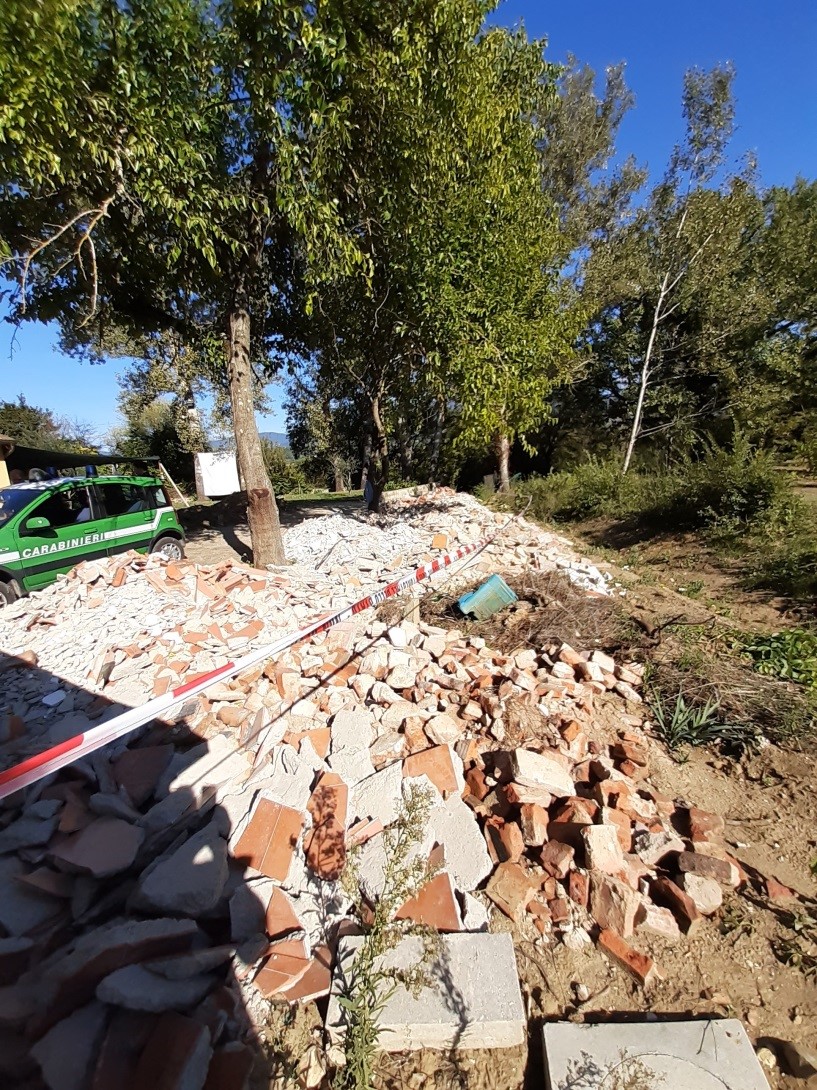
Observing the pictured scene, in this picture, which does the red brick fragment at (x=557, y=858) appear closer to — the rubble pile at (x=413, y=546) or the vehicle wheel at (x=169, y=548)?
the rubble pile at (x=413, y=546)

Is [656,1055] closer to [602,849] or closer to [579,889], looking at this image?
[579,889]

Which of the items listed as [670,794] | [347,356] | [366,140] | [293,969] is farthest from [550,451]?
[293,969]

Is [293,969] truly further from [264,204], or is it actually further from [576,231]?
[576,231]

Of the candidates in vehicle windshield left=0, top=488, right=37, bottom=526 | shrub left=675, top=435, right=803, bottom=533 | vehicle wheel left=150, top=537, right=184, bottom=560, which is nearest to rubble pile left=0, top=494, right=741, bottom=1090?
vehicle windshield left=0, top=488, right=37, bottom=526

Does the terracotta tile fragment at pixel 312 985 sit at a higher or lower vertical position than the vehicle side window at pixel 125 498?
lower

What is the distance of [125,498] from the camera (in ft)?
23.3

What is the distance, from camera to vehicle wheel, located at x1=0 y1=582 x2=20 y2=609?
5555 mm

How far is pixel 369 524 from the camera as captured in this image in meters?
9.70

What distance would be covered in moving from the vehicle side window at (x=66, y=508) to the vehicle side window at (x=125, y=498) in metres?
0.28

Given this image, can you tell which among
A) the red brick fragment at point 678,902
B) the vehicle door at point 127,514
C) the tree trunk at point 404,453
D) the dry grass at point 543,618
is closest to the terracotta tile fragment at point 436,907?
the red brick fragment at point 678,902

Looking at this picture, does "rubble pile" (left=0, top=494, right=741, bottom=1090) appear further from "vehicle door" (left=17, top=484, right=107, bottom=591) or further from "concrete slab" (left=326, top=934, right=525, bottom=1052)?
"vehicle door" (left=17, top=484, right=107, bottom=591)

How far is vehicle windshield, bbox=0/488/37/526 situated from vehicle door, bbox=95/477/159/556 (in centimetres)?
84

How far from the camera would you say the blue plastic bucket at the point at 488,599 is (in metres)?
4.93

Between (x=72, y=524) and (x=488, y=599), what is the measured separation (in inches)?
219
